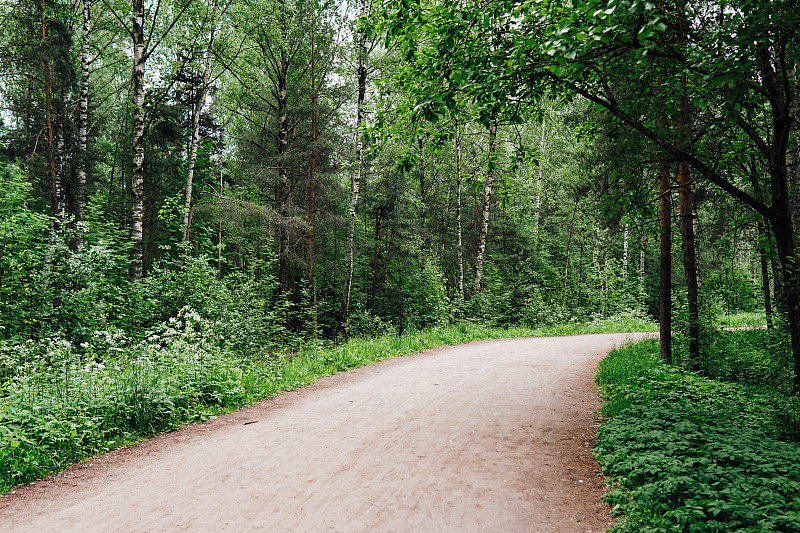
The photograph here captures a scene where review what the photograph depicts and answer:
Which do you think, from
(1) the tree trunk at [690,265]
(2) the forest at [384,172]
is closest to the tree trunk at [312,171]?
(2) the forest at [384,172]

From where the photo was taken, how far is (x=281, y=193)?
20.2m

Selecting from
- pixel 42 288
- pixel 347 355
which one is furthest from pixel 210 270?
pixel 347 355

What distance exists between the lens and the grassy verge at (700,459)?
3.27 meters

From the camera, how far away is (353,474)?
15.0ft

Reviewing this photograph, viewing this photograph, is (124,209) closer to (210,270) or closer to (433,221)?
(210,270)

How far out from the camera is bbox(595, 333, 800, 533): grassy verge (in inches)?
129

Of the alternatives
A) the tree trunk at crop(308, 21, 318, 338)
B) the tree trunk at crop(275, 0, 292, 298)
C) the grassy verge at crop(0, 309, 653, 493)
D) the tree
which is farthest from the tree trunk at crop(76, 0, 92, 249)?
the tree

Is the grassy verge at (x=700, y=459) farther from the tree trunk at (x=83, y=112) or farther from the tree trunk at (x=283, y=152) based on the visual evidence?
the tree trunk at (x=83, y=112)

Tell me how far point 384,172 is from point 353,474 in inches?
676

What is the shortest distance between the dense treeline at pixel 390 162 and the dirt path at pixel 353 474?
11.0 feet

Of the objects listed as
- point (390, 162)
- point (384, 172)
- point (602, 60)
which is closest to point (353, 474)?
point (602, 60)

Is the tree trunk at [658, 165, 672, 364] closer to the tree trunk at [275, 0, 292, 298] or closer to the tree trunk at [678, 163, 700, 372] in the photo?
the tree trunk at [678, 163, 700, 372]

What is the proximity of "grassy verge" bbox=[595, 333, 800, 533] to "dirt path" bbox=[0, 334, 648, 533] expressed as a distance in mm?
382

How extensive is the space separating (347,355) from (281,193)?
11.5 m
